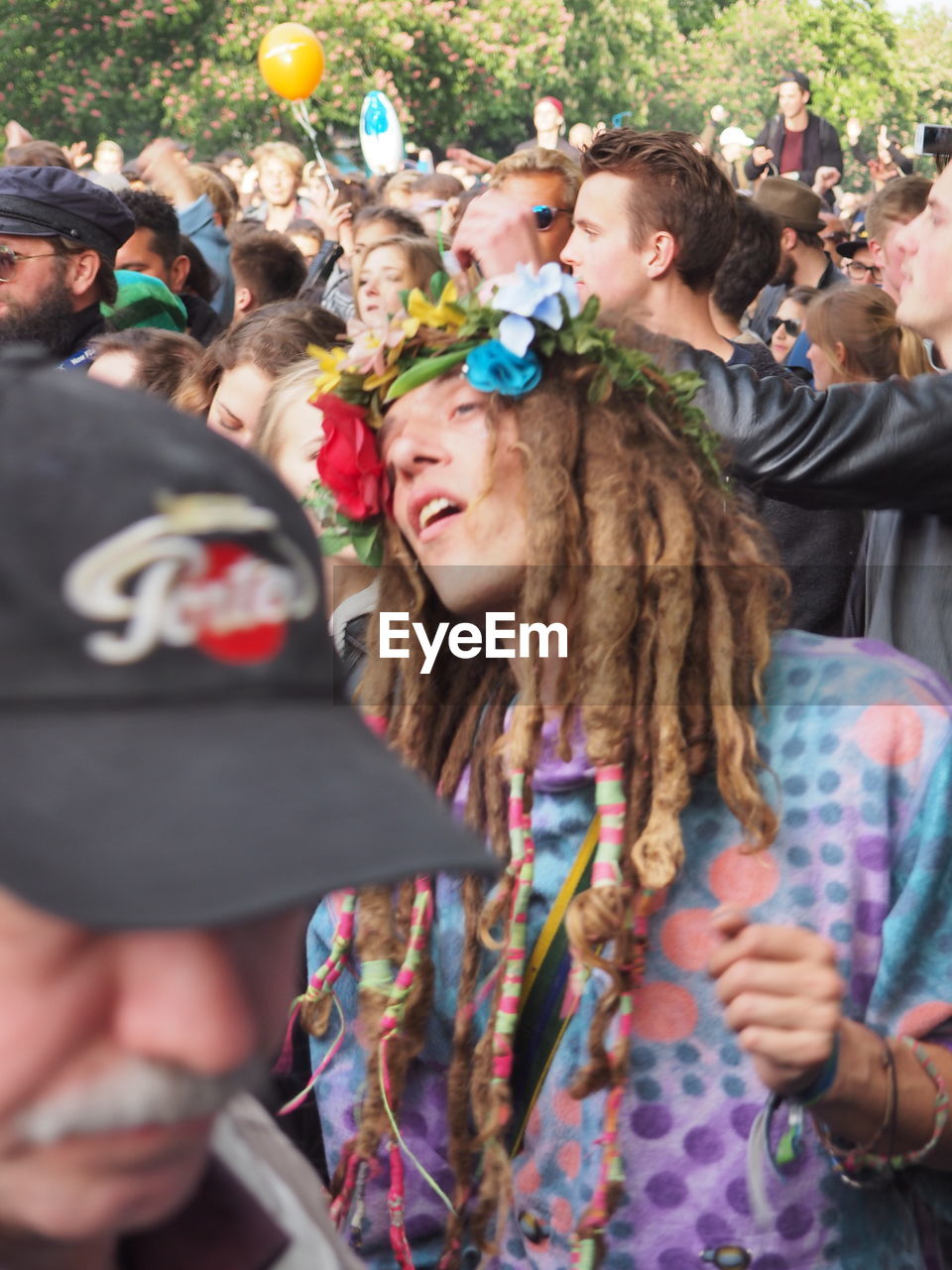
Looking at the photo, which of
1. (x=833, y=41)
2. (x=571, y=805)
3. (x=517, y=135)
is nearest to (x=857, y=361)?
(x=571, y=805)

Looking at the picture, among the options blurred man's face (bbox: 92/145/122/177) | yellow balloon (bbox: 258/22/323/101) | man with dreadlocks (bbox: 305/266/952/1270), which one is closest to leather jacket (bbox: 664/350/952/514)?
man with dreadlocks (bbox: 305/266/952/1270)

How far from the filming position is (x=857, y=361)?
4.61 meters

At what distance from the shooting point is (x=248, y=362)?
392cm

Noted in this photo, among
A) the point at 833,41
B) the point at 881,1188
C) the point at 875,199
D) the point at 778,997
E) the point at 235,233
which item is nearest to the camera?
the point at 778,997

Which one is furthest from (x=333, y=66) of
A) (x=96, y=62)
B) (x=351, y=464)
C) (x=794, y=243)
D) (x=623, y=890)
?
(x=623, y=890)

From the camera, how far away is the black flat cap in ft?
15.7

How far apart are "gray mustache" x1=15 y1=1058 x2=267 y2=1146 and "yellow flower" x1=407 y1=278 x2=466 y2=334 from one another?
1.69 metres

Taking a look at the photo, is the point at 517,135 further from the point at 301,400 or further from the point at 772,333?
the point at 301,400

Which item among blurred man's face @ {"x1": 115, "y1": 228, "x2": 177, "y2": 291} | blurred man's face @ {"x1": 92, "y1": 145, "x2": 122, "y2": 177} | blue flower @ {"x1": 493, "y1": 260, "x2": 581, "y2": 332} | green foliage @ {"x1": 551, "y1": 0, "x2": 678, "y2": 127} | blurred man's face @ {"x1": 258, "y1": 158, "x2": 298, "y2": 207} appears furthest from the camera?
green foliage @ {"x1": 551, "y1": 0, "x2": 678, "y2": 127}

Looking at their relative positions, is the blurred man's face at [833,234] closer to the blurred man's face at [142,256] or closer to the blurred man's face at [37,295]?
the blurred man's face at [142,256]

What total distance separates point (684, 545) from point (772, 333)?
6173mm

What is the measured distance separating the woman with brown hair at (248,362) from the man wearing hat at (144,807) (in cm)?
306

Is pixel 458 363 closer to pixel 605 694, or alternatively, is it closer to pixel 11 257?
pixel 605 694

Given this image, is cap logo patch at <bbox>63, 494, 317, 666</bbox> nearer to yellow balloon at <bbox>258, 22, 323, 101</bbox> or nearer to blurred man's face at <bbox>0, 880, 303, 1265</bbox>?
blurred man's face at <bbox>0, 880, 303, 1265</bbox>
